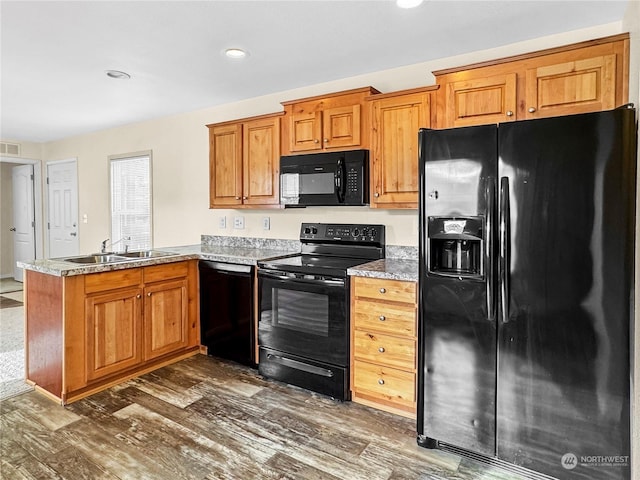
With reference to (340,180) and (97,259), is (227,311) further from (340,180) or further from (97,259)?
(340,180)

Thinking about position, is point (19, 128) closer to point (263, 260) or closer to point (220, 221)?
point (220, 221)

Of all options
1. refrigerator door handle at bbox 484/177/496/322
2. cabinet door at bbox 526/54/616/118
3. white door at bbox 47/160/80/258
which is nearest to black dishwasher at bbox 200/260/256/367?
refrigerator door handle at bbox 484/177/496/322

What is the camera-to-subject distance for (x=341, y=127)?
3.11 metres

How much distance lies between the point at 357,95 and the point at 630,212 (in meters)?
1.95

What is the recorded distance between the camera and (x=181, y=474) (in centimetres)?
200

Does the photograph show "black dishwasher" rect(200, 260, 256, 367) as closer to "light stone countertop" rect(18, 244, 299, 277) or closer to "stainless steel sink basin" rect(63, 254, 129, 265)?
"light stone countertop" rect(18, 244, 299, 277)

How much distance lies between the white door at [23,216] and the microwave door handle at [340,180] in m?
6.34

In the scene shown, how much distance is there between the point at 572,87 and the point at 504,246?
1081 mm

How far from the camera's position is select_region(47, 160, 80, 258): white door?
6172 millimetres

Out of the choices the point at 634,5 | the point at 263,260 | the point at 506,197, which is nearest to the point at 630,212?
the point at 506,197

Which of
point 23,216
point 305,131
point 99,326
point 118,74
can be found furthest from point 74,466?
point 23,216

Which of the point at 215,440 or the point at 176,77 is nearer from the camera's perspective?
the point at 215,440

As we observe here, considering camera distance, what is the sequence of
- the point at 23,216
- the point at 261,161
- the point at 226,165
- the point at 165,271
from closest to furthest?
the point at 165,271, the point at 261,161, the point at 226,165, the point at 23,216

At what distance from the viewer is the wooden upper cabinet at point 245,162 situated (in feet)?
11.5
